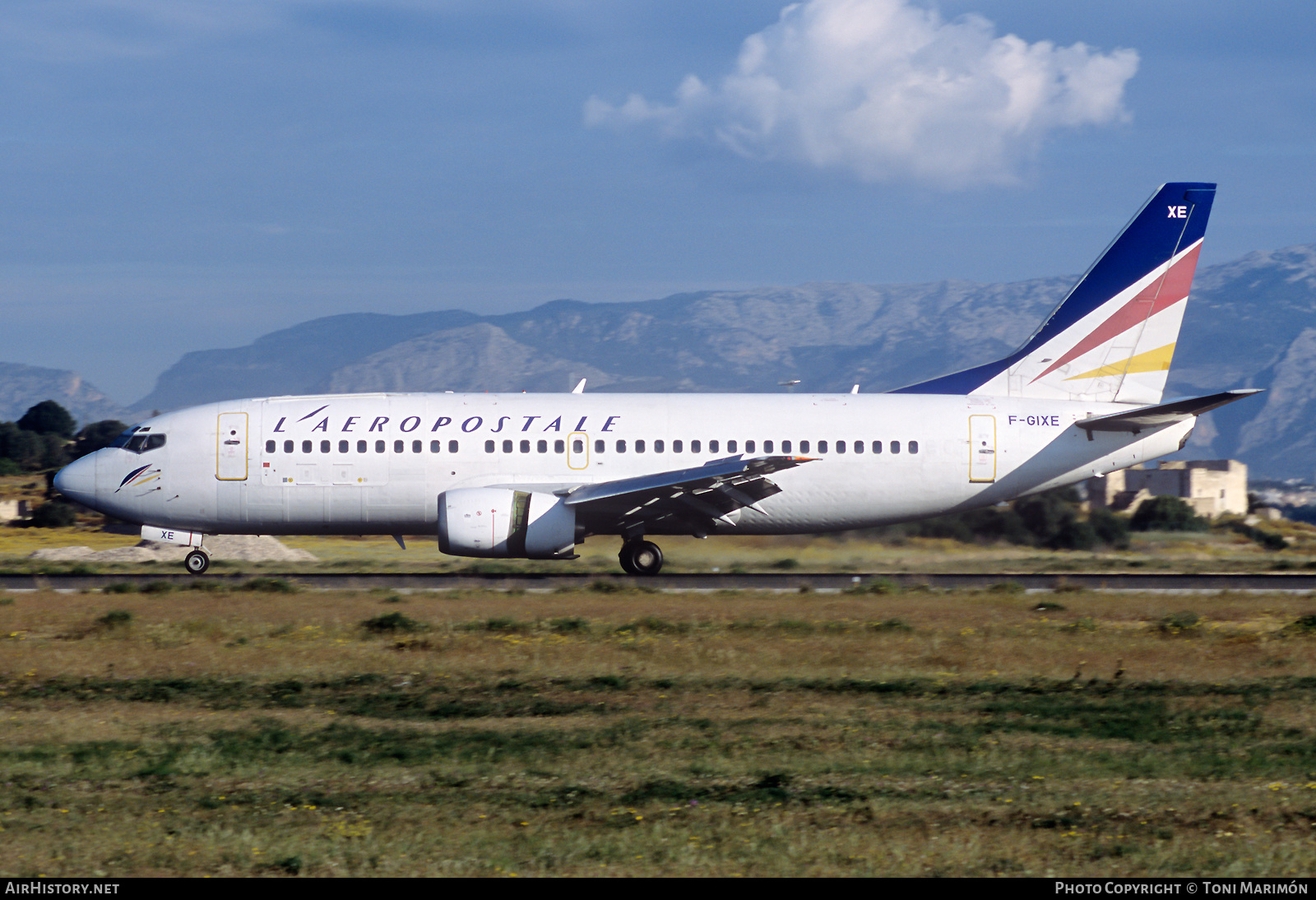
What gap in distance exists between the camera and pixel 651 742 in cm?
1160

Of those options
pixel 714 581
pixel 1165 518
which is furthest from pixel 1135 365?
pixel 1165 518

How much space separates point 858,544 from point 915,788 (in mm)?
24906

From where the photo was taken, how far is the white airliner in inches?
1102

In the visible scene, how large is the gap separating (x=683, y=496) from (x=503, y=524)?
4009mm

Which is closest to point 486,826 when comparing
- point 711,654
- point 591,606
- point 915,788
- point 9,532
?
point 915,788

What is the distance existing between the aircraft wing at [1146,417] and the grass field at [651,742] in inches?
297

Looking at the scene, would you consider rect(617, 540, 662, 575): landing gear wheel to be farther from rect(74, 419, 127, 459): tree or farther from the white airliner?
rect(74, 419, 127, 459): tree

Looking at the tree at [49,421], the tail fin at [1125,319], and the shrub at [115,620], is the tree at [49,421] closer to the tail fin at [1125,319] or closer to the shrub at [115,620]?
the shrub at [115,620]

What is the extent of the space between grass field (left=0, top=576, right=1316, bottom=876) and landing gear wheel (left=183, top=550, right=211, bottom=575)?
7.43 meters

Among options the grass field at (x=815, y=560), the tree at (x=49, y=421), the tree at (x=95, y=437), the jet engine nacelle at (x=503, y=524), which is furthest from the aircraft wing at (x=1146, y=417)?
the tree at (x=49, y=421)

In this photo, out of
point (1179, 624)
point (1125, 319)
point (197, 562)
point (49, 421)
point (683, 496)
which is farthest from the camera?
point (49, 421)

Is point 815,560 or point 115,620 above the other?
point 815,560

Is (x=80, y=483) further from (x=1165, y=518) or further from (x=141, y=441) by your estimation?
(x=1165, y=518)

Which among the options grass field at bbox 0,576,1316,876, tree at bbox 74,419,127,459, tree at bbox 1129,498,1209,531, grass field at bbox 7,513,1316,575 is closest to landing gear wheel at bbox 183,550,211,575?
grass field at bbox 7,513,1316,575
